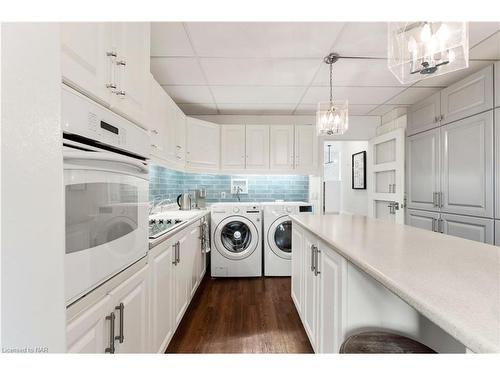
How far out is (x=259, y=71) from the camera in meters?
2.28

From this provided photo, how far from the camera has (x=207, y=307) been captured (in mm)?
2318

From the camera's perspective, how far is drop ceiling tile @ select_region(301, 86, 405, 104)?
2.71m

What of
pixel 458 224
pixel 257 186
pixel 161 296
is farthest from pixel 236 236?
pixel 458 224

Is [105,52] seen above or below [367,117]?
below

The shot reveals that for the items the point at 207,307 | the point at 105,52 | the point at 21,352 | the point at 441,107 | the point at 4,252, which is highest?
the point at 441,107

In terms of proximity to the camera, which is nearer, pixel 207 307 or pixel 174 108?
pixel 207 307

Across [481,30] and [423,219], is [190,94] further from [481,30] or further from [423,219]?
[423,219]

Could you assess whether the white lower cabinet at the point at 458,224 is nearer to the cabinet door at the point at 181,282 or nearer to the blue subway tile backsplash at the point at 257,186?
the blue subway tile backsplash at the point at 257,186

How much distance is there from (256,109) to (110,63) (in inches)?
105

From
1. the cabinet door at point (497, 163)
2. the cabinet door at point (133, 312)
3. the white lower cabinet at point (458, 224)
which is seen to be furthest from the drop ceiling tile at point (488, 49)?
the cabinet door at point (133, 312)
